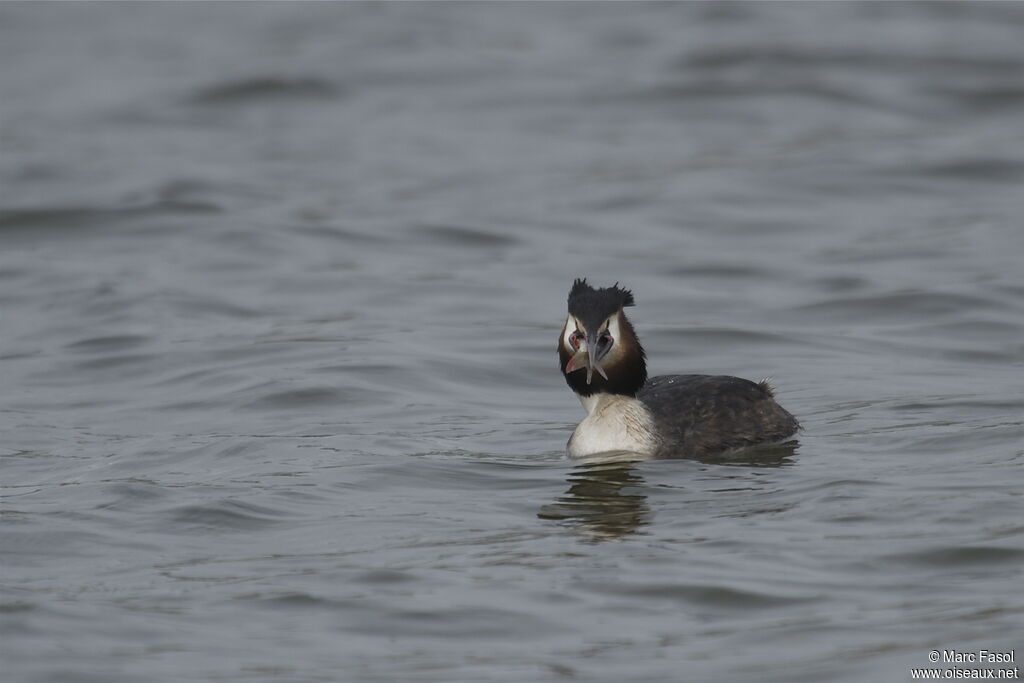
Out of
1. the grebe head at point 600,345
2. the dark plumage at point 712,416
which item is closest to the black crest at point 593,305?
the grebe head at point 600,345

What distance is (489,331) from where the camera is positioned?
15867 mm

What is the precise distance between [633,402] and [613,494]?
96 centimetres

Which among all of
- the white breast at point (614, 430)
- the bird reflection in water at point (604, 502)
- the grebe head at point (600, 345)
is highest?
the grebe head at point (600, 345)

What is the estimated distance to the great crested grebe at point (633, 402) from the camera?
1077 centimetres

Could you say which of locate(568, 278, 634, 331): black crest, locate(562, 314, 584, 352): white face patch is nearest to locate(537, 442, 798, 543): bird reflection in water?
locate(562, 314, 584, 352): white face patch

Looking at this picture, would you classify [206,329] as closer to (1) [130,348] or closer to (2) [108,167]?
(1) [130,348]

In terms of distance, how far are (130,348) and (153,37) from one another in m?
17.9

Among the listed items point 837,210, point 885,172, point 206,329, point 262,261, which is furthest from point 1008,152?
point 206,329

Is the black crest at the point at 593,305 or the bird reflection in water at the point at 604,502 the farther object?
the black crest at the point at 593,305

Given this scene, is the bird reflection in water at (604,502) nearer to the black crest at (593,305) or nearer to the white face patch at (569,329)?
the white face patch at (569,329)

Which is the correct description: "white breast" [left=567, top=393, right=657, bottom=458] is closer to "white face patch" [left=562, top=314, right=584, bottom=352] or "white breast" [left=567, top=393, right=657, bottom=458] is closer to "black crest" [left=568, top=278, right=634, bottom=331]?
"white face patch" [left=562, top=314, right=584, bottom=352]

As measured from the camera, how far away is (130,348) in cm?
1541

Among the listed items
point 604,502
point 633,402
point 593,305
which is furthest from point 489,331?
point 604,502

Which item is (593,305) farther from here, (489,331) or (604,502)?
(489,331)
